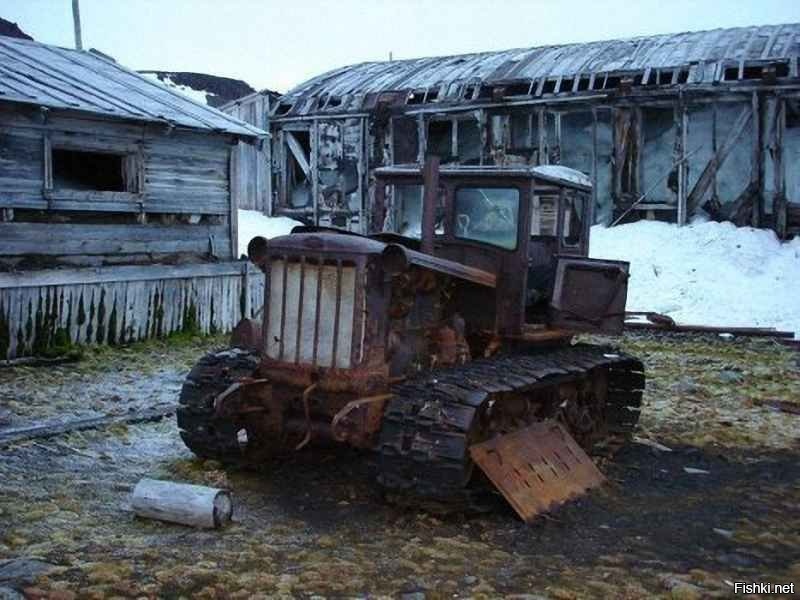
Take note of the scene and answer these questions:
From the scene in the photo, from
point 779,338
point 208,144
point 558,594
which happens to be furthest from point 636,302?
point 558,594

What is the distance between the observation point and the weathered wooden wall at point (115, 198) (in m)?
11.9

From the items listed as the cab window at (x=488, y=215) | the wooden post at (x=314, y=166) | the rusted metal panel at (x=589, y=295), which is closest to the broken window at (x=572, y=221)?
the rusted metal panel at (x=589, y=295)

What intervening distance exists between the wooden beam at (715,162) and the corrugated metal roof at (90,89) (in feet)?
34.6

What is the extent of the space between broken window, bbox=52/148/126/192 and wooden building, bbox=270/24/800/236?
10.2 metres

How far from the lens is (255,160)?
26828mm

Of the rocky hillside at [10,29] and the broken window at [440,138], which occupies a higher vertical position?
the rocky hillside at [10,29]

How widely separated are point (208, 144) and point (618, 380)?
889cm

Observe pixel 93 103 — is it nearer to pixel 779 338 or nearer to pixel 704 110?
pixel 779 338

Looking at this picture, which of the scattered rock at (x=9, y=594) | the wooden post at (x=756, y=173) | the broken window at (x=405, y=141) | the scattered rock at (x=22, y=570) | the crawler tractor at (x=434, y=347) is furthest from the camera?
the broken window at (x=405, y=141)

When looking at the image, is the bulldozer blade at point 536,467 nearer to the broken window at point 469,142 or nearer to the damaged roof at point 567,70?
the damaged roof at point 567,70

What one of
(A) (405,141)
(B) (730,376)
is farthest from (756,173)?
(B) (730,376)

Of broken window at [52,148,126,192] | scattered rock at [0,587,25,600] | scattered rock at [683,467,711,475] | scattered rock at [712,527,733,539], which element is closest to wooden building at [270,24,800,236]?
broken window at [52,148,126,192]

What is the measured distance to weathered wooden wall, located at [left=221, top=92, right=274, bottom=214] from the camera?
26109mm

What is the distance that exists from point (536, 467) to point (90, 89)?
1014 centimetres
